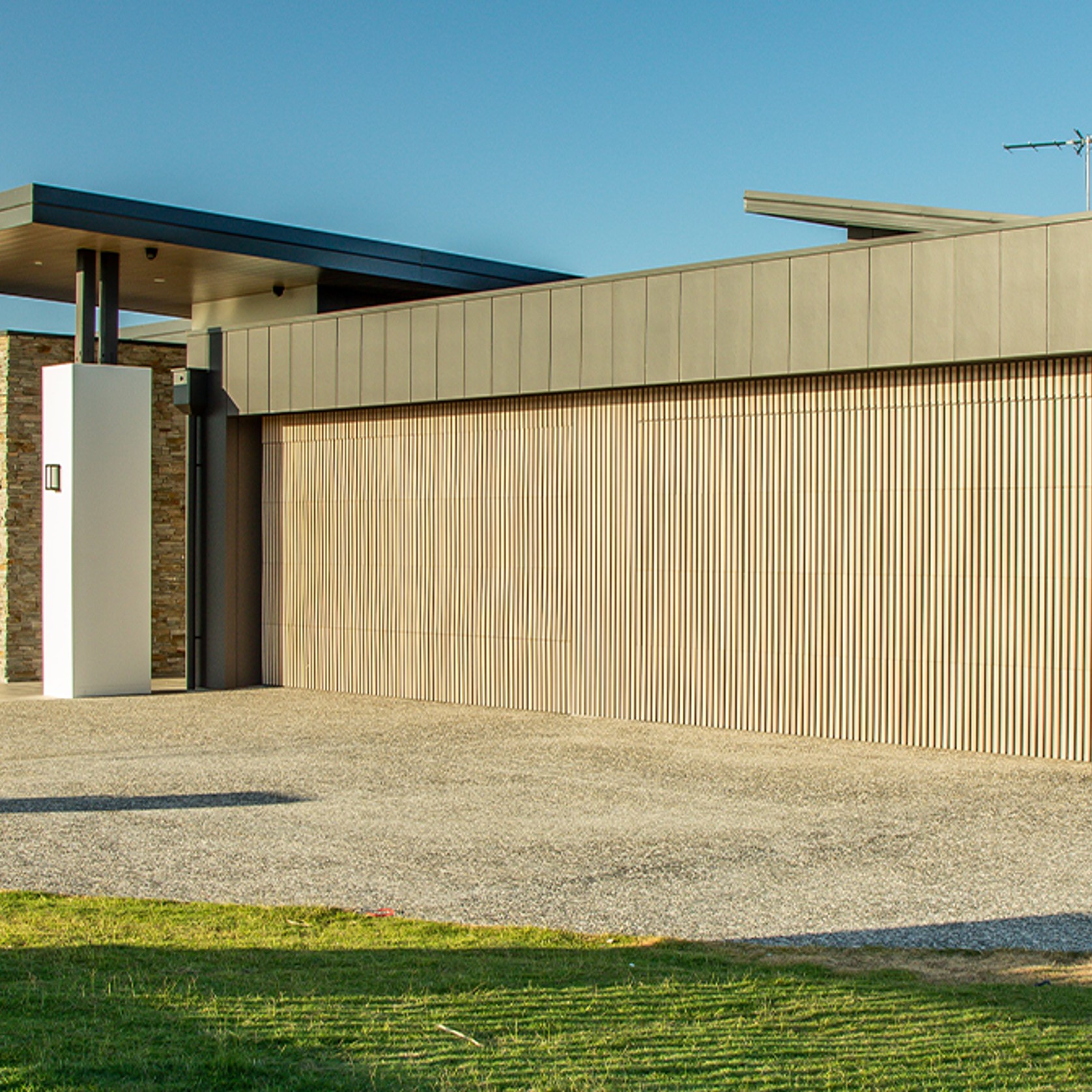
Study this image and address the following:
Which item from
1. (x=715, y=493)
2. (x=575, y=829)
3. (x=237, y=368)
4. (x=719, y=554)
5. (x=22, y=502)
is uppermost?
(x=237, y=368)

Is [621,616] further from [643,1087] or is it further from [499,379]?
[643,1087]

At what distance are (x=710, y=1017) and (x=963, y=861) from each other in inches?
164

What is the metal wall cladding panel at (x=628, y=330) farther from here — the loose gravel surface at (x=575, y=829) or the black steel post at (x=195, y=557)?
the black steel post at (x=195, y=557)

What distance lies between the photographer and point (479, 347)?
55.7 ft

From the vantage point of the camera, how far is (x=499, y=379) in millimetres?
16828

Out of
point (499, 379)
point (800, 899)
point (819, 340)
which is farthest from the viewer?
point (499, 379)

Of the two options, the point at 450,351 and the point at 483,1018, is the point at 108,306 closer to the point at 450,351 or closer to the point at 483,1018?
the point at 450,351

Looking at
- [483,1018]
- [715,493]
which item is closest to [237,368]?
[715,493]

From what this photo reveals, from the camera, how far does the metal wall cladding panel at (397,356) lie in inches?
698

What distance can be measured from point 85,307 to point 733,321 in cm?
922

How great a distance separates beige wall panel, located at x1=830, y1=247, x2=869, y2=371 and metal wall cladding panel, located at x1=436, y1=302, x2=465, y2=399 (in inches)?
197

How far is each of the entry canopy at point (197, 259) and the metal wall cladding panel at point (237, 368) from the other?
1164 mm

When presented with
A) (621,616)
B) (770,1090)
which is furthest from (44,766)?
(770,1090)

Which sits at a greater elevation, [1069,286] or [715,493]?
[1069,286]
